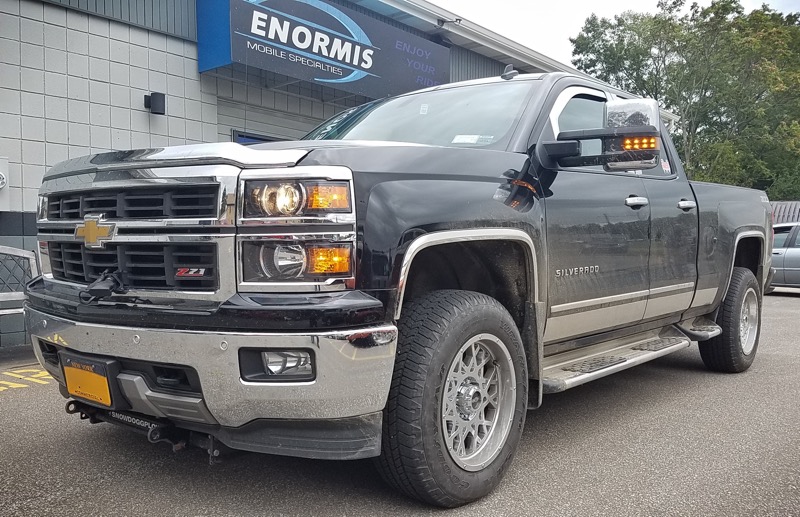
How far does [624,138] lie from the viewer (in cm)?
324

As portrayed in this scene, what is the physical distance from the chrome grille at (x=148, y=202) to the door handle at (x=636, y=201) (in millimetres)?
2469

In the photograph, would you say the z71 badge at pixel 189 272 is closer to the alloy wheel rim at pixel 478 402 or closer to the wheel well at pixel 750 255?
the alloy wheel rim at pixel 478 402

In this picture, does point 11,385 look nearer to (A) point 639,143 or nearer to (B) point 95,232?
(B) point 95,232

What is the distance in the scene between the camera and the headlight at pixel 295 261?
2.38 m

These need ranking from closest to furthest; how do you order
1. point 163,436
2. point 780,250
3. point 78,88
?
point 163,436 → point 78,88 → point 780,250

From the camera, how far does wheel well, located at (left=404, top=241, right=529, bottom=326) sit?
10.0 feet

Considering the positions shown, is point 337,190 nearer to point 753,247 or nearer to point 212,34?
point 753,247

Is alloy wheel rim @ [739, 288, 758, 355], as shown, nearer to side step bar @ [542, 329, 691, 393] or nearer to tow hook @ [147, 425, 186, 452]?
Result: side step bar @ [542, 329, 691, 393]

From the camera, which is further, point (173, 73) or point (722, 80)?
point (722, 80)

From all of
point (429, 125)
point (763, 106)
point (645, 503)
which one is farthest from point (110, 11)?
point (763, 106)

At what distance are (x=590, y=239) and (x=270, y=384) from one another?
1.95 metres

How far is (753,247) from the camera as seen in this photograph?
19.2ft

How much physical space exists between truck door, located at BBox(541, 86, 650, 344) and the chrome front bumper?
1.22 metres

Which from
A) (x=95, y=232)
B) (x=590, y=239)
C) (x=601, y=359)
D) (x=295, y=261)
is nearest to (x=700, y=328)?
(x=601, y=359)
